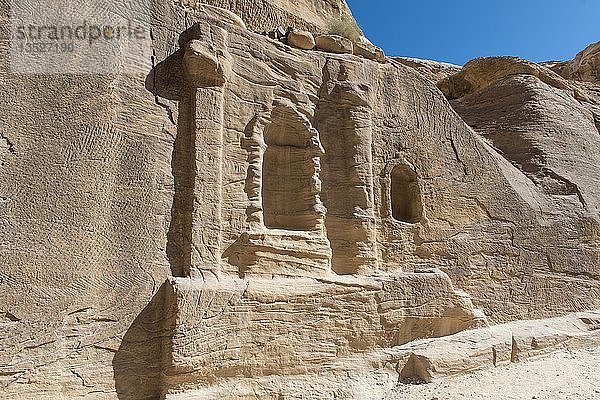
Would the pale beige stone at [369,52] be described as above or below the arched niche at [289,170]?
above

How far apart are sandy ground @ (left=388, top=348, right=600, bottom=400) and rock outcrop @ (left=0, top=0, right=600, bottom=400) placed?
43 centimetres

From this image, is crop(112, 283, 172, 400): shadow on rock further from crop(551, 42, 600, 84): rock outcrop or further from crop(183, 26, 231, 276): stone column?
crop(551, 42, 600, 84): rock outcrop

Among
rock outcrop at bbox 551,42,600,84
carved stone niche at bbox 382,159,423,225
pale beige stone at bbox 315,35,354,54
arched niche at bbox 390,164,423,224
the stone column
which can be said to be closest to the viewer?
the stone column

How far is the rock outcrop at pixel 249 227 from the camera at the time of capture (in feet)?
16.1

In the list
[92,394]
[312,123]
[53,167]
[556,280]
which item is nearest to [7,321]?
[92,394]

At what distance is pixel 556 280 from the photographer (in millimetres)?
8328

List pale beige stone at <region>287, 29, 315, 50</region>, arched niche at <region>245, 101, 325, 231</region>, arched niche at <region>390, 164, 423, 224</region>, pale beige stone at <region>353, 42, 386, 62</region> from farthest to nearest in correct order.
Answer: pale beige stone at <region>353, 42, 386, 62</region>, arched niche at <region>390, 164, 423, 224</region>, pale beige stone at <region>287, 29, 315, 50</region>, arched niche at <region>245, 101, 325, 231</region>

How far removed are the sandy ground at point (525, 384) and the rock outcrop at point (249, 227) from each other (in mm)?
435

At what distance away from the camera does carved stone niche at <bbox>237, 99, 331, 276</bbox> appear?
6.01m

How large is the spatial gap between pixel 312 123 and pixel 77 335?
3785 millimetres

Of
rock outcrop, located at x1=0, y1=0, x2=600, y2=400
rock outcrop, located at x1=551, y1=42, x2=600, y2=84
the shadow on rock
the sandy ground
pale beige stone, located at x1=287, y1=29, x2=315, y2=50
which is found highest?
rock outcrop, located at x1=551, y1=42, x2=600, y2=84

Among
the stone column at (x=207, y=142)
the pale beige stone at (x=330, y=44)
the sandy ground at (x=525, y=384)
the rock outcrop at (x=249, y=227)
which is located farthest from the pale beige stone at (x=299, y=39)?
the sandy ground at (x=525, y=384)

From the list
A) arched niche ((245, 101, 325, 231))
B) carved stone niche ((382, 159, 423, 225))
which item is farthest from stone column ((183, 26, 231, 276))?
carved stone niche ((382, 159, 423, 225))

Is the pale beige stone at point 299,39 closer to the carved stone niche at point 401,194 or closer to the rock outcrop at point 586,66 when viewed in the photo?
the carved stone niche at point 401,194
